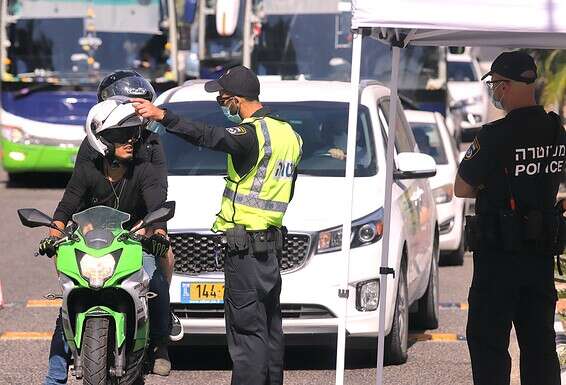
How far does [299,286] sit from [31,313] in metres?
3.41

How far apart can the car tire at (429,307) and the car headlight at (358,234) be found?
5.98 feet

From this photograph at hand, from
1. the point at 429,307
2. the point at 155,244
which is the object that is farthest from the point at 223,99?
the point at 429,307

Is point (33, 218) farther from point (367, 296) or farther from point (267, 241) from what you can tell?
point (367, 296)

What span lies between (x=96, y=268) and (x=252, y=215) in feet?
3.20

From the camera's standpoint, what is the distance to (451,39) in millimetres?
7656

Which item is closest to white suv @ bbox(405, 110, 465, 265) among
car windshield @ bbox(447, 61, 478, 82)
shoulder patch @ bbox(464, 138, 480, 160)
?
shoulder patch @ bbox(464, 138, 480, 160)

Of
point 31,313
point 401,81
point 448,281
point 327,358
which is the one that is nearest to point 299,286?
point 327,358

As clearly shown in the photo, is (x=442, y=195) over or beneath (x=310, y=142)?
beneath

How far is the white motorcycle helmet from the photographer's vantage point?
21.2 ft

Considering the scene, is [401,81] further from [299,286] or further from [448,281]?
[299,286]

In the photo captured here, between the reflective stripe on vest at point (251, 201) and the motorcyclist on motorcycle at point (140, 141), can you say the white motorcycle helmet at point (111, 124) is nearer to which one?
the motorcyclist on motorcycle at point (140, 141)

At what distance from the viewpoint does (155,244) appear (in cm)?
666

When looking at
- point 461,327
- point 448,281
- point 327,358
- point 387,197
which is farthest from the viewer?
point 448,281

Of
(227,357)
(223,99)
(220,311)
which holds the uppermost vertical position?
(223,99)
